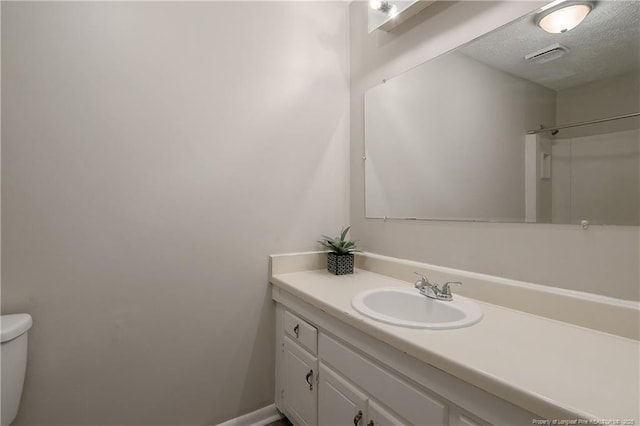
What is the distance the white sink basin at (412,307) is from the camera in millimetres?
975

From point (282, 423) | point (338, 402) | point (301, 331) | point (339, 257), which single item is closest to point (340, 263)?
point (339, 257)

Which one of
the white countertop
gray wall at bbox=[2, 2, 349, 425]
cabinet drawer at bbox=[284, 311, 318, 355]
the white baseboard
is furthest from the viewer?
the white baseboard

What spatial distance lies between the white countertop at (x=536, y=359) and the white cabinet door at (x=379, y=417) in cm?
23

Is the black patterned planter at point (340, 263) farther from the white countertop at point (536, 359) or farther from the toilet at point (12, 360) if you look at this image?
the toilet at point (12, 360)

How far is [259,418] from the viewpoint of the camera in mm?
1493

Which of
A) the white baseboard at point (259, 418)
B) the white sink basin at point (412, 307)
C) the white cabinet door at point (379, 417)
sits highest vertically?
the white sink basin at point (412, 307)

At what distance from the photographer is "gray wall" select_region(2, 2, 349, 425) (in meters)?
1.07

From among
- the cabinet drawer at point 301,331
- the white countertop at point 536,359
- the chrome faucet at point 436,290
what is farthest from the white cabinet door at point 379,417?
the chrome faucet at point 436,290

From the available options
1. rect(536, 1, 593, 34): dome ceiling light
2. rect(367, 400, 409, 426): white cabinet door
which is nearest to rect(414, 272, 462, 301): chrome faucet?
rect(367, 400, 409, 426): white cabinet door

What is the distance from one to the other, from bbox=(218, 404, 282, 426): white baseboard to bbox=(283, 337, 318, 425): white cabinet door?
142mm

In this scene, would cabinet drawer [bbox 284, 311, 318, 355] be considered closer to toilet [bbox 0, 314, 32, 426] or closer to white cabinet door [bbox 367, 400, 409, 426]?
white cabinet door [bbox 367, 400, 409, 426]

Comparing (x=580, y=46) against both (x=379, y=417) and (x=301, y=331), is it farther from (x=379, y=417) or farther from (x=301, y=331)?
(x=301, y=331)

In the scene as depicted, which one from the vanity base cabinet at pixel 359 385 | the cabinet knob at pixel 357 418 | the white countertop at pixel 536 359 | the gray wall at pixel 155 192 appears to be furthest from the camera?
the gray wall at pixel 155 192

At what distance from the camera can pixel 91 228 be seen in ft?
3.77
